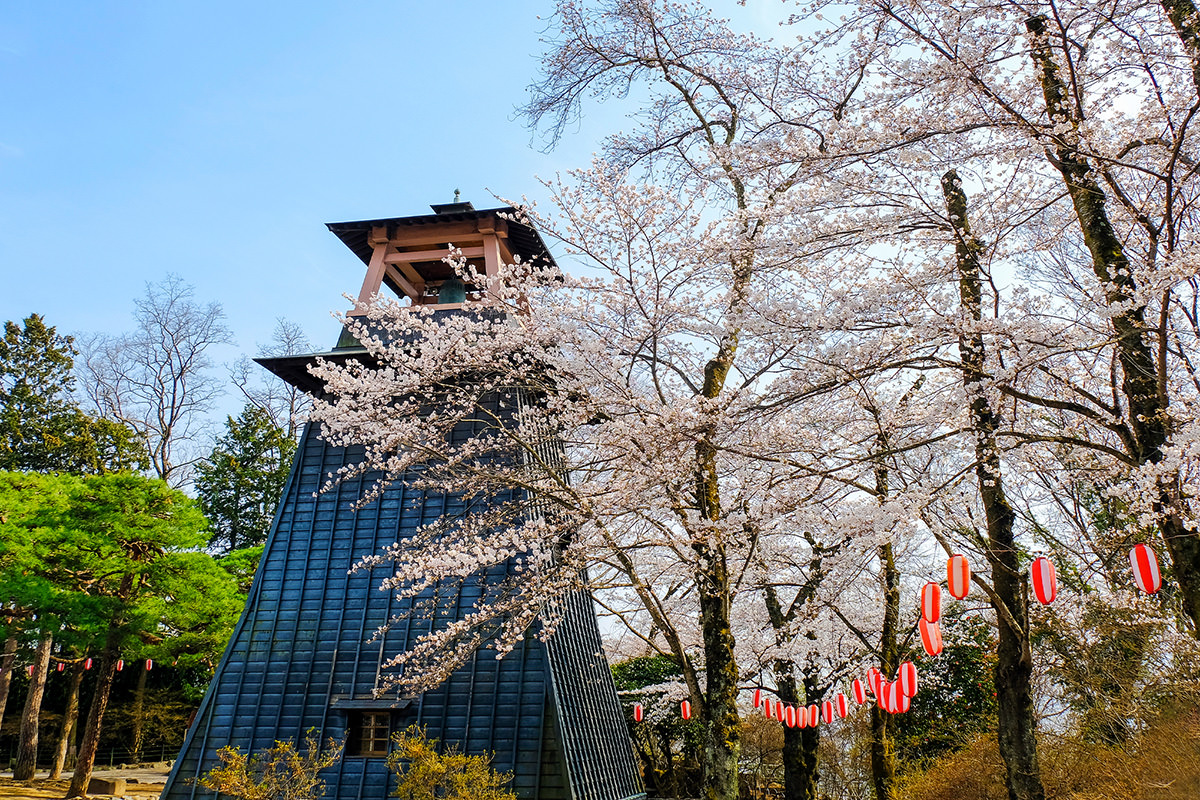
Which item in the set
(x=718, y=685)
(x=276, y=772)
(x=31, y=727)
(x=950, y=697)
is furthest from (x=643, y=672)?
(x=31, y=727)

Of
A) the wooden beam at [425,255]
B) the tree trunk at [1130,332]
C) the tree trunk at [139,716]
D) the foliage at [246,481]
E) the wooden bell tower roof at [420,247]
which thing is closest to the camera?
the tree trunk at [1130,332]

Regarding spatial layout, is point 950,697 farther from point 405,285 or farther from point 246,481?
point 246,481

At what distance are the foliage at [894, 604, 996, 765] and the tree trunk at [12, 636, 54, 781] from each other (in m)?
16.6

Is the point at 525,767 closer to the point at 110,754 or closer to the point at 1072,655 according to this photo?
the point at 1072,655

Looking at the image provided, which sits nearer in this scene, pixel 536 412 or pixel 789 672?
pixel 536 412

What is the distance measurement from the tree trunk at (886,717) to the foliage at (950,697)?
3.89 metres

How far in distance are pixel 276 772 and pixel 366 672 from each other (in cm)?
132

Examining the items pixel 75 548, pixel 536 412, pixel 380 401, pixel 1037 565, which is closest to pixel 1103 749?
pixel 1037 565

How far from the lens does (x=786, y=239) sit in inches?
224

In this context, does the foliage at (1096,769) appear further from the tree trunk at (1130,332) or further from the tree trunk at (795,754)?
the tree trunk at (1130,332)

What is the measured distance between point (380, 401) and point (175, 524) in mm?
7085

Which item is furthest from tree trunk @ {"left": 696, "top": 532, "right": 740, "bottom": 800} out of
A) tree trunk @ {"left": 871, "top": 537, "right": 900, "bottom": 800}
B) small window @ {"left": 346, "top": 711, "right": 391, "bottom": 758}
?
small window @ {"left": 346, "top": 711, "right": 391, "bottom": 758}

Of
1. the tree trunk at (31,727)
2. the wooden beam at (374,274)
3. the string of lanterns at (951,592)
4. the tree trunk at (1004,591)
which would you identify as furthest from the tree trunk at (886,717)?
the tree trunk at (31,727)

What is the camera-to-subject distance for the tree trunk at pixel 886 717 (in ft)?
25.3
